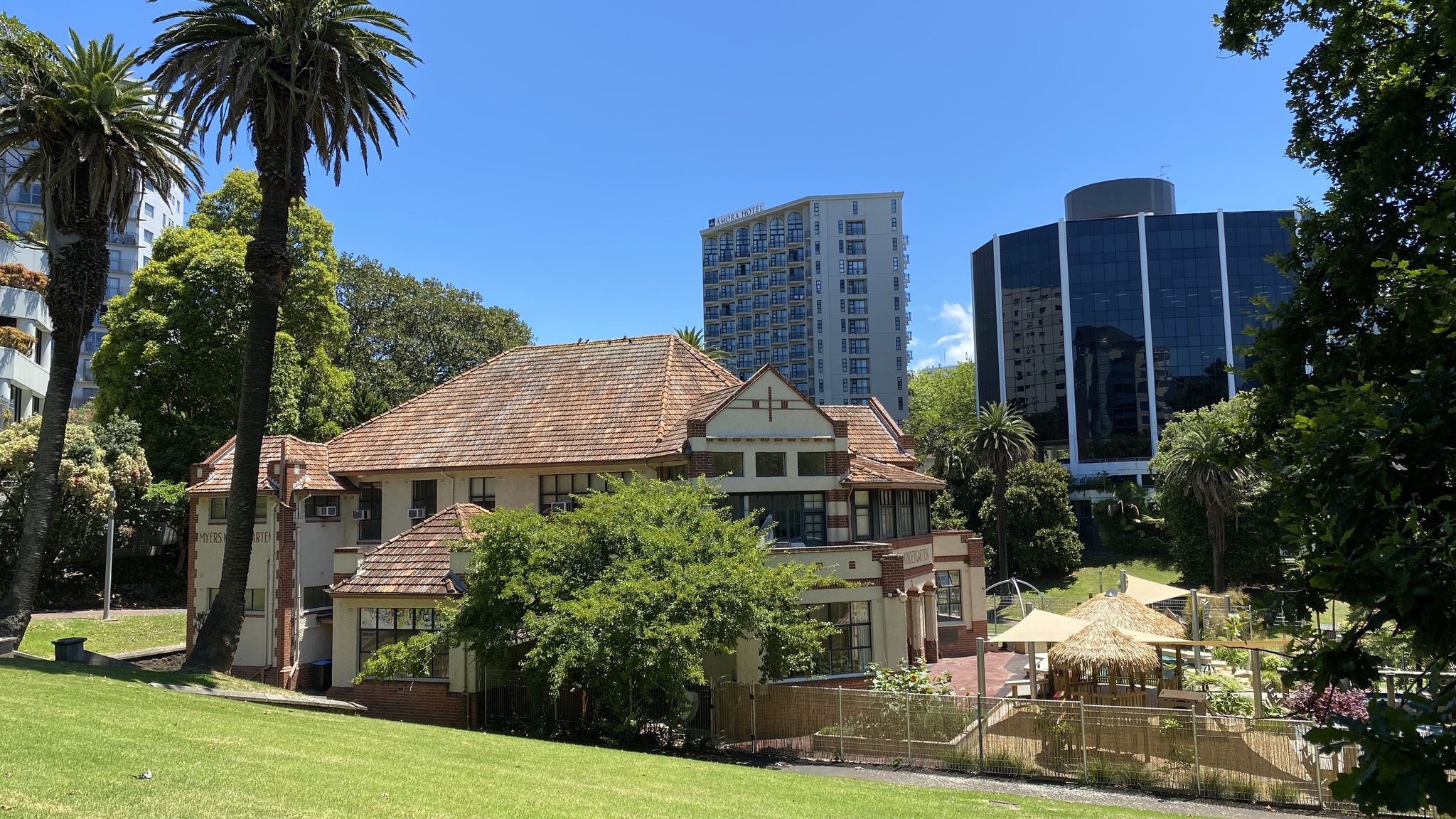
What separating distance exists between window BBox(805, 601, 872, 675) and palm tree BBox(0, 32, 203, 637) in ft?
61.2

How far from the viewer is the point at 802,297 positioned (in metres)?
114

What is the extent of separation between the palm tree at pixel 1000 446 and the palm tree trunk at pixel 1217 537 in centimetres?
1012

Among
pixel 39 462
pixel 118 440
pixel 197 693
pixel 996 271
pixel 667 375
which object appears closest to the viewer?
pixel 197 693

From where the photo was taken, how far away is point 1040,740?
1877 centimetres

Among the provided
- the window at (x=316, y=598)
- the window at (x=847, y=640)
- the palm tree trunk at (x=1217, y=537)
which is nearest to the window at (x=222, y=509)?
the window at (x=316, y=598)

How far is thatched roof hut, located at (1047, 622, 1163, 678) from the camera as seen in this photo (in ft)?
66.6

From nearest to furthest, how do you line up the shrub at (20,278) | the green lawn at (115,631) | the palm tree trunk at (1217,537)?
the green lawn at (115,631), the shrub at (20,278), the palm tree trunk at (1217,537)

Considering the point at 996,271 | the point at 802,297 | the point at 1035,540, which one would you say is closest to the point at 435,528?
the point at 1035,540

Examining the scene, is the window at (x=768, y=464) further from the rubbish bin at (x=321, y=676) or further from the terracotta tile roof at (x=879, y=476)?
the rubbish bin at (x=321, y=676)

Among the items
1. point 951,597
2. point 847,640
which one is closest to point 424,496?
point 847,640

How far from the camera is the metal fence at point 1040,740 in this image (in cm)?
1684

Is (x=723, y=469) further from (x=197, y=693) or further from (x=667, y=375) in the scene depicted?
(x=197, y=693)

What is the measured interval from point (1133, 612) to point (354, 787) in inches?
721

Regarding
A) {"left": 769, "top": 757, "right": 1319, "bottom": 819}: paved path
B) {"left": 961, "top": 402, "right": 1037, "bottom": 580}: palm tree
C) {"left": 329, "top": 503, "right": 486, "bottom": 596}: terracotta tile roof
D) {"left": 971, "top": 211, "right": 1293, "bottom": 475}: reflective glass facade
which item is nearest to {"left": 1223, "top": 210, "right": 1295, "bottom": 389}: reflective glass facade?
{"left": 971, "top": 211, "right": 1293, "bottom": 475}: reflective glass facade
